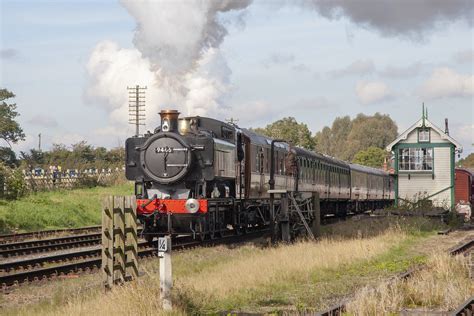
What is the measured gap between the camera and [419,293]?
34.0 feet

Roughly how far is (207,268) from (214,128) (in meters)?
6.18

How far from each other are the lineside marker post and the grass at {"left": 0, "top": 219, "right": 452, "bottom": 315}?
341 millimetres

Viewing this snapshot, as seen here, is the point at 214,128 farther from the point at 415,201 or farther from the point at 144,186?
the point at 415,201

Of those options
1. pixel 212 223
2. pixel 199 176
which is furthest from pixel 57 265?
pixel 212 223

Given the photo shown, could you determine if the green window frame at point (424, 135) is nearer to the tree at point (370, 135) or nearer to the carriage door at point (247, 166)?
the carriage door at point (247, 166)

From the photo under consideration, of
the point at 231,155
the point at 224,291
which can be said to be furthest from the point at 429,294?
the point at 231,155

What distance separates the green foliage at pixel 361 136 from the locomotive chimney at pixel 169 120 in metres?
117

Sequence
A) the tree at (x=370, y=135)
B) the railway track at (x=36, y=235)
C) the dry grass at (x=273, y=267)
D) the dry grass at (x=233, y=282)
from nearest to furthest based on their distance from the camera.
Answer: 1. the dry grass at (x=233, y=282)
2. the dry grass at (x=273, y=267)
3. the railway track at (x=36, y=235)
4. the tree at (x=370, y=135)

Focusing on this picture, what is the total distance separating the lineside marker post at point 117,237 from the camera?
A: 37.0ft

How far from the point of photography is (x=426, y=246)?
20172mm

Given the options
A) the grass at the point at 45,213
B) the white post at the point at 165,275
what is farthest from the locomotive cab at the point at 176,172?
the grass at the point at 45,213

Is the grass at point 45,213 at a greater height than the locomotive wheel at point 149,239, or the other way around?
the grass at point 45,213

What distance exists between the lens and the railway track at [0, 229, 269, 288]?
1355 cm

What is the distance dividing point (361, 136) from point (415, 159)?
111 metres
